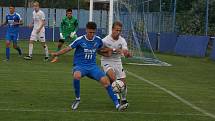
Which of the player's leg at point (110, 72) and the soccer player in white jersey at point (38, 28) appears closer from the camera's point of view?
the player's leg at point (110, 72)

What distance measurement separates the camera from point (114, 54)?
12398 millimetres

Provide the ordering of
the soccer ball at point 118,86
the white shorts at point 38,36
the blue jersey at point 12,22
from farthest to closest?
the white shorts at point 38,36 → the blue jersey at point 12,22 → the soccer ball at point 118,86

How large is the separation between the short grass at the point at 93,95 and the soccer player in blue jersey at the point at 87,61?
328 mm

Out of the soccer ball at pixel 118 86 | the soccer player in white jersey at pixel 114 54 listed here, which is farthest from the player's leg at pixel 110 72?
the soccer ball at pixel 118 86

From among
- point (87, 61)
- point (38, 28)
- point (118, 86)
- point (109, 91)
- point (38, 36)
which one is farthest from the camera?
point (38, 36)

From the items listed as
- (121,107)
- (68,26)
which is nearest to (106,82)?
(121,107)

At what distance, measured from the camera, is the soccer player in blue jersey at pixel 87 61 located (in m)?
11.8

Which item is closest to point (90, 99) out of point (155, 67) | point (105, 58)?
point (105, 58)

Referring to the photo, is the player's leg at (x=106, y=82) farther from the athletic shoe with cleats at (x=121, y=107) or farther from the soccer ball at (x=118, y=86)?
the soccer ball at (x=118, y=86)

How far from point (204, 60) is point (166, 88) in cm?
1243

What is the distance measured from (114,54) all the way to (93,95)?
1.77 meters

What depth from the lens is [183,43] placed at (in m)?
32.5

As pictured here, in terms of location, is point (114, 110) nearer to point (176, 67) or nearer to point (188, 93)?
point (188, 93)

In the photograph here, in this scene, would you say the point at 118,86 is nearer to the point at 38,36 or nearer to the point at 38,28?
the point at 38,28
